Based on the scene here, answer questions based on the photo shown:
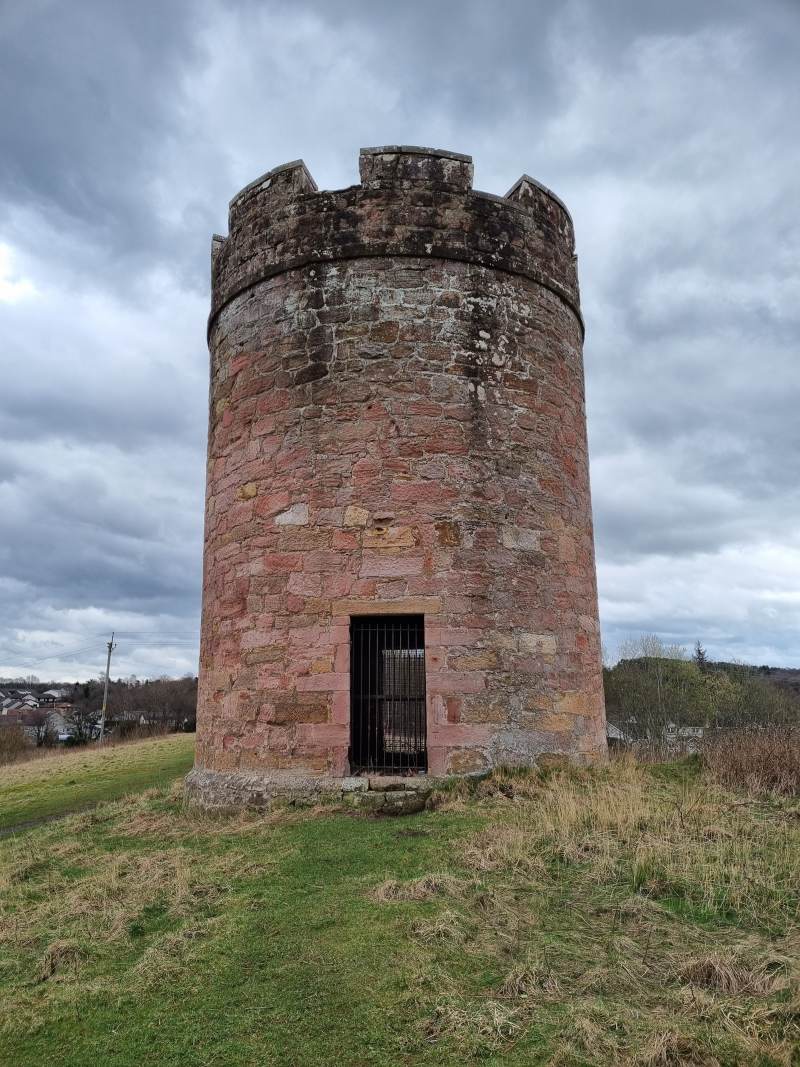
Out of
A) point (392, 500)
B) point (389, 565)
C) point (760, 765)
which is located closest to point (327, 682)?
point (389, 565)

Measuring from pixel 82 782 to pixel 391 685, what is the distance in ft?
36.0

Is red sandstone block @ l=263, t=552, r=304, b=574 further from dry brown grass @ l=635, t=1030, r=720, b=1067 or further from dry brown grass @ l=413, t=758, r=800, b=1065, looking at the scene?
dry brown grass @ l=635, t=1030, r=720, b=1067

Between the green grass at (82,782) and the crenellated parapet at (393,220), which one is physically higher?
the crenellated parapet at (393,220)


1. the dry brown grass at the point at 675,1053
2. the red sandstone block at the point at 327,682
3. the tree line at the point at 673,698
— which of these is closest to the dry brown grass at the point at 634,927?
the dry brown grass at the point at 675,1053

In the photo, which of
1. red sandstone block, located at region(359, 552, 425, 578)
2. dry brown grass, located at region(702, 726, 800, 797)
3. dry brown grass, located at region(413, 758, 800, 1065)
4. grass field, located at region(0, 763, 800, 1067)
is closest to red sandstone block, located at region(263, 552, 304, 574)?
red sandstone block, located at region(359, 552, 425, 578)

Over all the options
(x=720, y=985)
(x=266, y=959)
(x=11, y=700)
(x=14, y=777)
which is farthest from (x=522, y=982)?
(x=11, y=700)

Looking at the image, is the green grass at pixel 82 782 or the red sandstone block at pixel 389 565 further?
the green grass at pixel 82 782

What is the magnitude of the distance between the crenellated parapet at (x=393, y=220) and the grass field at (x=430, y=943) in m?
5.93

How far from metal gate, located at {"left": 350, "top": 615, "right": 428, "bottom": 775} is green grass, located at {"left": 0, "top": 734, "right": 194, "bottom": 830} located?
5.56m

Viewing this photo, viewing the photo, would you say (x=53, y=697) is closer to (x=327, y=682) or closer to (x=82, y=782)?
(x=82, y=782)

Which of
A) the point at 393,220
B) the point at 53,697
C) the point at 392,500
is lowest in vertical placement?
the point at 53,697

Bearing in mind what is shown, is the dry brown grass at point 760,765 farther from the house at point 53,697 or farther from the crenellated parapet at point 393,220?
the house at point 53,697

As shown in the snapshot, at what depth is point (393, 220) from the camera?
8.28 m

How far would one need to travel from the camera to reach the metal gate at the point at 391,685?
25.0 ft
